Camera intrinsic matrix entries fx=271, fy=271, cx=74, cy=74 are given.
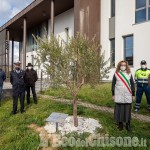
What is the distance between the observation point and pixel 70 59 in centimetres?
710

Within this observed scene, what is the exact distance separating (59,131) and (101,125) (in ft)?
4.10

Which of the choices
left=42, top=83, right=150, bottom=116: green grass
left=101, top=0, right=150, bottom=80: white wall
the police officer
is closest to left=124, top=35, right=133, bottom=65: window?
left=101, top=0, right=150, bottom=80: white wall

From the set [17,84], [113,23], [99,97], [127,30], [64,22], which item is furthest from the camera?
[64,22]

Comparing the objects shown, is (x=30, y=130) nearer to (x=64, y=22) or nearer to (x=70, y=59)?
(x=70, y=59)

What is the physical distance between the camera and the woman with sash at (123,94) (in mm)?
7109

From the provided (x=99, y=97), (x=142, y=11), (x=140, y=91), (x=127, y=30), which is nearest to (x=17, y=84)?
(x=140, y=91)

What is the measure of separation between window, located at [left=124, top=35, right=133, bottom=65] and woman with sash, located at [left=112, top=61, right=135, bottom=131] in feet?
32.8

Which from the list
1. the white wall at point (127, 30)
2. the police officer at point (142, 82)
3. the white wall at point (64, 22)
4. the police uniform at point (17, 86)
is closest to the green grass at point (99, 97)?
the police officer at point (142, 82)

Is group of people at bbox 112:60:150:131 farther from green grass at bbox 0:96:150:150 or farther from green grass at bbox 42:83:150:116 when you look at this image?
green grass at bbox 42:83:150:116

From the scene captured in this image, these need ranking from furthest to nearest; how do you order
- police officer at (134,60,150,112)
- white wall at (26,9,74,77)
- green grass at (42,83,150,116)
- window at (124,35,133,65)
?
white wall at (26,9,74,77) < window at (124,35,133,65) < green grass at (42,83,150,116) < police officer at (134,60,150,112)

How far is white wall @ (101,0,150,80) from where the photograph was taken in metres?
15.7

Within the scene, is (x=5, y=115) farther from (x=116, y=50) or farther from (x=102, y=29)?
(x=102, y=29)

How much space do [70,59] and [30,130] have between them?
7.08ft

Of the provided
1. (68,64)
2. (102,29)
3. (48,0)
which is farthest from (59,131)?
(48,0)
